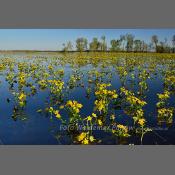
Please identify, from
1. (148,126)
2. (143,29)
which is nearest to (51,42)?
(143,29)

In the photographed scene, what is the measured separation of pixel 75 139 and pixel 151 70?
1.83 metres

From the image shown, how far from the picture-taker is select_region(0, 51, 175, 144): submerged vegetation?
6.62 m

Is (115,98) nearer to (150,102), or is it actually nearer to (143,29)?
(150,102)

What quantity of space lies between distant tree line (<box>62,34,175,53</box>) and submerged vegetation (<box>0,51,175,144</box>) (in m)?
0.04

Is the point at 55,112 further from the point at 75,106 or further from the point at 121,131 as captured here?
the point at 121,131

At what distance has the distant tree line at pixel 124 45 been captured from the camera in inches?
270

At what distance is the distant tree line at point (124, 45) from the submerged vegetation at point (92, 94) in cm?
4

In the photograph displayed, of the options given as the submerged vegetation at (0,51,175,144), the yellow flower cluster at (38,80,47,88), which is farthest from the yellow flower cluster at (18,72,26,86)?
the yellow flower cluster at (38,80,47,88)

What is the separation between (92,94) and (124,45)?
0.98 m

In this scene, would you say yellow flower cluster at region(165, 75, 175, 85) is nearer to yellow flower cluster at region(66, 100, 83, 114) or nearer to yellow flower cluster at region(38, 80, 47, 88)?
yellow flower cluster at region(66, 100, 83, 114)

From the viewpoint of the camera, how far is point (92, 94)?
702 centimetres

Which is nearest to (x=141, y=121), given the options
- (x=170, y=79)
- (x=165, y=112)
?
(x=165, y=112)

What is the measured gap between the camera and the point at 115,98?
691 cm

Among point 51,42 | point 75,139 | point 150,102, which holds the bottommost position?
point 75,139
